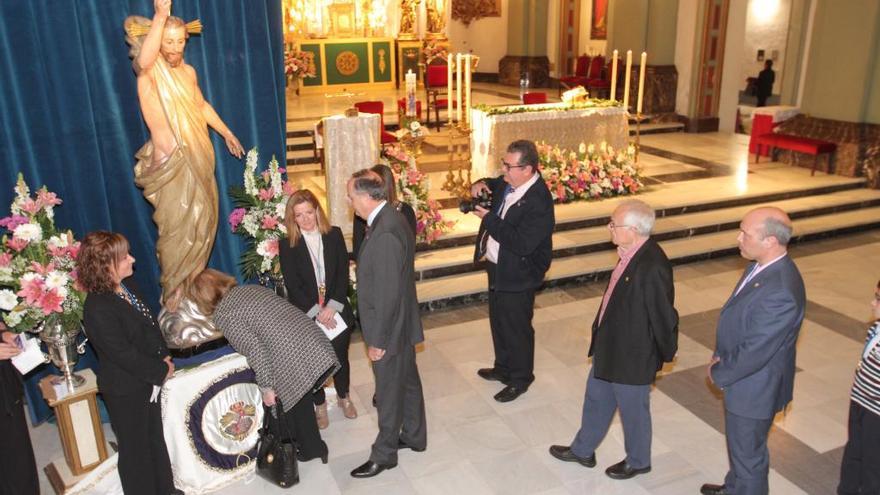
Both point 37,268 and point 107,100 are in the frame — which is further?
point 107,100

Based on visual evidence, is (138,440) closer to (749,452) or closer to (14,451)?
(14,451)

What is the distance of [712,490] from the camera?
3775 millimetres

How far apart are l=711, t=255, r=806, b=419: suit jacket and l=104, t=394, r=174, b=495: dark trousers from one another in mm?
2881

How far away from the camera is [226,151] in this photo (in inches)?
199

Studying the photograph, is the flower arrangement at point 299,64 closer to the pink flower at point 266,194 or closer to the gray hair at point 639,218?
the pink flower at point 266,194

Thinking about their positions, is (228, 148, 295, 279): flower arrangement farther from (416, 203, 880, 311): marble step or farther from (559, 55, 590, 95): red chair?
(559, 55, 590, 95): red chair

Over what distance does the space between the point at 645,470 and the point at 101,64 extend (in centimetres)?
423

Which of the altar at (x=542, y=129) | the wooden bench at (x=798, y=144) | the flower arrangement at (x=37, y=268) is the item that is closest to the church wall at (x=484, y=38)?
the wooden bench at (x=798, y=144)

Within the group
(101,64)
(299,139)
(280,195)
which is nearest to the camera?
(101,64)

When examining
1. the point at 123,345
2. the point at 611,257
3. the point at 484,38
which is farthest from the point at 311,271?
the point at 484,38

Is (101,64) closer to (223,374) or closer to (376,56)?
(223,374)

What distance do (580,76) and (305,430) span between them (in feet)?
43.4

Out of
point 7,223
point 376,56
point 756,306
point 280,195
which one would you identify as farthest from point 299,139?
point 756,306

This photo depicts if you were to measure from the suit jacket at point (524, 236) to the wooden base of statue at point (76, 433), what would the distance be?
8.54 feet
